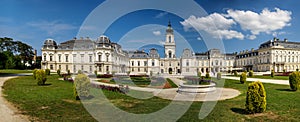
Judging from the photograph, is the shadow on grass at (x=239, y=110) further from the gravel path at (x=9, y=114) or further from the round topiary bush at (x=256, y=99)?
the gravel path at (x=9, y=114)

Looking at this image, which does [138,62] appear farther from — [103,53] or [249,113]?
[249,113]

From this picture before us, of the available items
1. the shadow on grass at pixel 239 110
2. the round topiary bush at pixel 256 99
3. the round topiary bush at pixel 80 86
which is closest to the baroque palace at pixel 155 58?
the round topiary bush at pixel 80 86

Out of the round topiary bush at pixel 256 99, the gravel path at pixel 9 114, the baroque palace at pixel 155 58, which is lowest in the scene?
the gravel path at pixel 9 114

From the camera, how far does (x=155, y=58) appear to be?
210ft

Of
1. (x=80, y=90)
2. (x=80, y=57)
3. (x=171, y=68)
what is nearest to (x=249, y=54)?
(x=171, y=68)

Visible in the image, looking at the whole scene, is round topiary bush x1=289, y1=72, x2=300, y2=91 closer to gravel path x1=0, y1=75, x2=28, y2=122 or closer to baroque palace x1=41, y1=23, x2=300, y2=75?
gravel path x1=0, y1=75, x2=28, y2=122

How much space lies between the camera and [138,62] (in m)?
64.1

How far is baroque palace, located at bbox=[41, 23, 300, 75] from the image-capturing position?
4703 cm

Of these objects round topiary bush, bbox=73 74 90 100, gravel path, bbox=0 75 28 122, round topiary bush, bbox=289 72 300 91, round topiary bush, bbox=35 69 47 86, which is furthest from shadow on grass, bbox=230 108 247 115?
round topiary bush, bbox=35 69 47 86

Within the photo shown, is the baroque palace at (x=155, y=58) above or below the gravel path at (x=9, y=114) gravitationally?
above

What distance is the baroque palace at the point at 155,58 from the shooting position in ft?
154

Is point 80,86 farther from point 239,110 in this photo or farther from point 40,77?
point 40,77

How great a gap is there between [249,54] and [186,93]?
226ft

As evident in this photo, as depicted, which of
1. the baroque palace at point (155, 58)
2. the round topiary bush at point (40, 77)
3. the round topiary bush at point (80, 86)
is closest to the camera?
the round topiary bush at point (80, 86)
